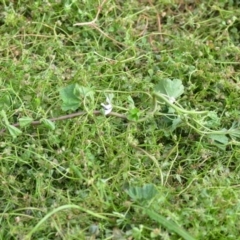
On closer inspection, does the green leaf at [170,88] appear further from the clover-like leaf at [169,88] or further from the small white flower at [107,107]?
the small white flower at [107,107]

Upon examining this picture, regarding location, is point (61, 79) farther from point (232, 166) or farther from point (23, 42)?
point (232, 166)

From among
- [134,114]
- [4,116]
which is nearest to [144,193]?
[134,114]

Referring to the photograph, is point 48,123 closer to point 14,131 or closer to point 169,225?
point 14,131

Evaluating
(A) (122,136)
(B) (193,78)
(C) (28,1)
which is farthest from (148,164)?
(C) (28,1)

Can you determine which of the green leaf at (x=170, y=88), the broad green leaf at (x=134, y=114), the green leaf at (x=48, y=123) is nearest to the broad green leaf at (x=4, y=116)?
the green leaf at (x=48, y=123)

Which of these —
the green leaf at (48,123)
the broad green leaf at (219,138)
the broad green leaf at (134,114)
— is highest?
the green leaf at (48,123)
